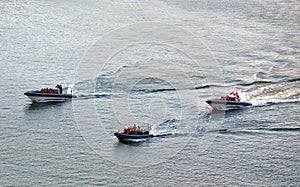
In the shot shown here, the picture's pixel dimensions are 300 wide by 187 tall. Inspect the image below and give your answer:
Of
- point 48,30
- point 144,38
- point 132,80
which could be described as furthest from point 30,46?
point 132,80

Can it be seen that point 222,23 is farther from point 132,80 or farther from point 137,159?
point 137,159

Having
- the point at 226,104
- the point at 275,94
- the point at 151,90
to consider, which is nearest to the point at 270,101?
the point at 275,94

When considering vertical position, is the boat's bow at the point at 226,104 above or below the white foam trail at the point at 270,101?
below

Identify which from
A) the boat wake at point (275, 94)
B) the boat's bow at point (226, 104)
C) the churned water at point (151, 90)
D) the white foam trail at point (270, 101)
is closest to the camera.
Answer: the churned water at point (151, 90)

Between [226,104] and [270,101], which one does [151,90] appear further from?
[270,101]

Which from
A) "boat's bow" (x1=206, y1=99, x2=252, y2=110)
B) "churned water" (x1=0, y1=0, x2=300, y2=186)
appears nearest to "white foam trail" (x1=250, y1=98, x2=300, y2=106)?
"churned water" (x1=0, y1=0, x2=300, y2=186)

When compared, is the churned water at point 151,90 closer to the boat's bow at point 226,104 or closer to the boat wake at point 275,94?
the boat wake at point 275,94

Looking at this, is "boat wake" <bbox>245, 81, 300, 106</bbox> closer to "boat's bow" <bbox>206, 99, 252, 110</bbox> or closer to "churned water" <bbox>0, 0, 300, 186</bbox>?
"churned water" <bbox>0, 0, 300, 186</bbox>

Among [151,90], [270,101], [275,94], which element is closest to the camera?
[270,101]

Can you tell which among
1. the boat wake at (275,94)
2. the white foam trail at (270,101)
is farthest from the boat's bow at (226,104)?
the boat wake at (275,94)

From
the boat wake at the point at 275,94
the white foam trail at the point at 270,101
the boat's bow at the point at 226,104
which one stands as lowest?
the boat's bow at the point at 226,104
